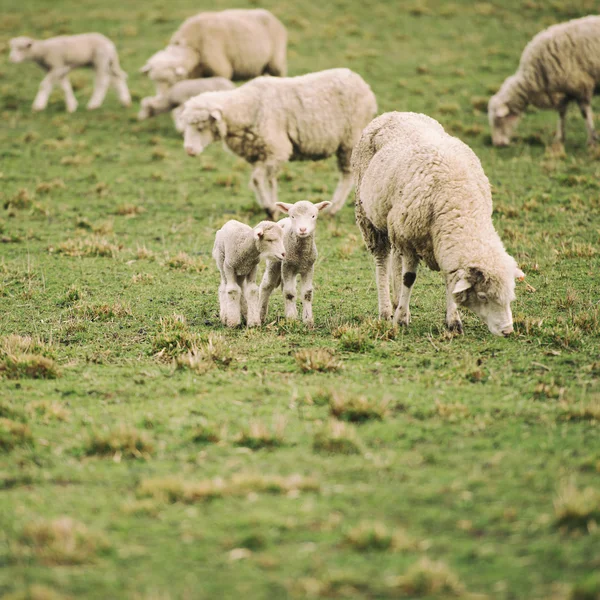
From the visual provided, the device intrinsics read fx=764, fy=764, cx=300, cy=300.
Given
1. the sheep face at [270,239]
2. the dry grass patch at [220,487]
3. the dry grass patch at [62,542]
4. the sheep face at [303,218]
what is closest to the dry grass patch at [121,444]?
the dry grass patch at [220,487]

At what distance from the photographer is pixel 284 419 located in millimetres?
5336

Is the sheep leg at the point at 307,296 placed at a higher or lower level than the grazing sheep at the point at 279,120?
lower

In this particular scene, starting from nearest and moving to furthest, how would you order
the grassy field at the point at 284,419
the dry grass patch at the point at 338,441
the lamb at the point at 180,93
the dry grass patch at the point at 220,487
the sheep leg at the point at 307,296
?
the grassy field at the point at 284,419, the dry grass patch at the point at 220,487, the dry grass patch at the point at 338,441, the sheep leg at the point at 307,296, the lamb at the point at 180,93

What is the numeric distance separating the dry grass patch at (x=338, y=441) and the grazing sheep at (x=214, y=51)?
14.2m

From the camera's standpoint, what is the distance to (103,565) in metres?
3.67

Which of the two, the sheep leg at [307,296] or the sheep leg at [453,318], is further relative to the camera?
the sheep leg at [307,296]

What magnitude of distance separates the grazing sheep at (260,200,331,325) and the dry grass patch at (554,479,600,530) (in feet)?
13.4

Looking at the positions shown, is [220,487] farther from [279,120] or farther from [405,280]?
[279,120]

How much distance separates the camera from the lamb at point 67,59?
19.5 m

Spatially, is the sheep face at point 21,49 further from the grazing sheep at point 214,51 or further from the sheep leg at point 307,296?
the sheep leg at point 307,296

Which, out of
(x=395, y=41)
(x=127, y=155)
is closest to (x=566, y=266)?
(x=127, y=155)

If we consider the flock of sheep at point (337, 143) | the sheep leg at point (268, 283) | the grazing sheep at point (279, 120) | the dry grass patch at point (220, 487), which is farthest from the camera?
the grazing sheep at point (279, 120)

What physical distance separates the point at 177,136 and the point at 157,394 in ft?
41.7

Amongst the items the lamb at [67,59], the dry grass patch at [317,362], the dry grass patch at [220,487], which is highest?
the lamb at [67,59]
